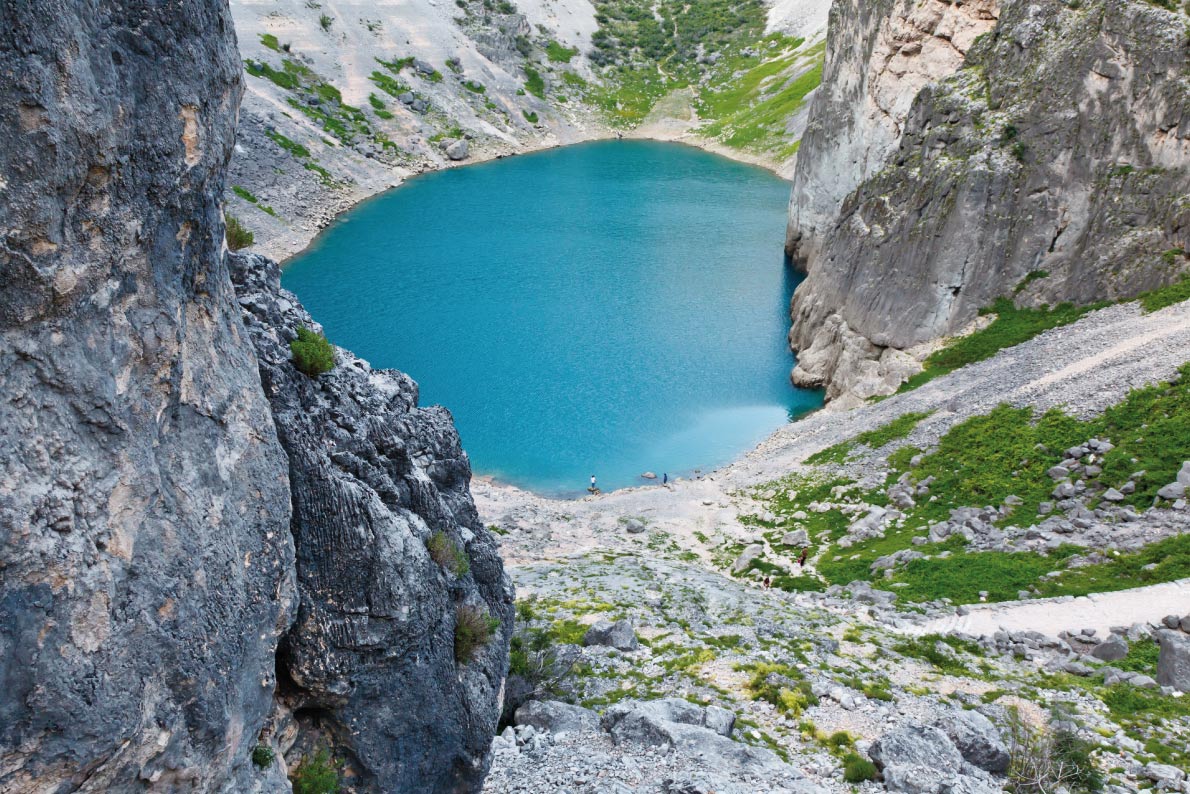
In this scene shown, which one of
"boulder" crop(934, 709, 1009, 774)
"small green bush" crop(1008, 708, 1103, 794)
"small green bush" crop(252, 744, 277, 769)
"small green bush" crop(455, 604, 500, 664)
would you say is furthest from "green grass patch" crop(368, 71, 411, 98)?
"small green bush" crop(252, 744, 277, 769)

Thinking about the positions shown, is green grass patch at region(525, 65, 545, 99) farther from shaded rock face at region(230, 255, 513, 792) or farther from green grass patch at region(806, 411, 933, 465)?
shaded rock face at region(230, 255, 513, 792)

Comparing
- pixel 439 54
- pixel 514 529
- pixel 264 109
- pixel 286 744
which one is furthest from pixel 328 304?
pixel 439 54

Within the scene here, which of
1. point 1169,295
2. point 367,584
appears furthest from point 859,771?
point 1169,295

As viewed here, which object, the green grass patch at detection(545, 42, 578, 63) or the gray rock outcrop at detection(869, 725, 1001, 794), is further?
the green grass patch at detection(545, 42, 578, 63)

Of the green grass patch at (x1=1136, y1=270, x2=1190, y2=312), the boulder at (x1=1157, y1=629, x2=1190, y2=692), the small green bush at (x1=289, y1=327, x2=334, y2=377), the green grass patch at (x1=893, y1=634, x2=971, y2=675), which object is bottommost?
the green grass patch at (x1=893, y1=634, x2=971, y2=675)

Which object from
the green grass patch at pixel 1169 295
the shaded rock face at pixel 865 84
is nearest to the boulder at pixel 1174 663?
the green grass patch at pixel 1169 295

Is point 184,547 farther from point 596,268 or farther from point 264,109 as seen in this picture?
point 264,109
